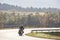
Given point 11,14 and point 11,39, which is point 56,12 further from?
point 11,39

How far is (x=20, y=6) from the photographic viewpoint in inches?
323

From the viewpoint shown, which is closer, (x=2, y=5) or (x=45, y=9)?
(x=2, y=5)

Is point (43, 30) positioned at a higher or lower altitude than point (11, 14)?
lower

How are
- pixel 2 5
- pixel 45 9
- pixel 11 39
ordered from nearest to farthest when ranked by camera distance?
1. pixel 11 39
2. pixel 2 5
3. pixel 45 9

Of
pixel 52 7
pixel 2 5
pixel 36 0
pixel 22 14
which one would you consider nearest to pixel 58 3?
pixel 52 7

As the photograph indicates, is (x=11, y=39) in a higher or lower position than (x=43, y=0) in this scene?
lower

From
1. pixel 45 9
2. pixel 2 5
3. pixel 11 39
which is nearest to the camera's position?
pixel 11 39

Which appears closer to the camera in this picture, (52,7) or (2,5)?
(2,5)

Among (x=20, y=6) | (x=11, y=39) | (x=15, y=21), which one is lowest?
(x=11, y=39)

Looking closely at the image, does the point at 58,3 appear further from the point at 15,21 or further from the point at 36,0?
the point at 15,21

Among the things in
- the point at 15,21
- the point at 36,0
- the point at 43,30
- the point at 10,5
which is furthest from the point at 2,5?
the point at 43,30

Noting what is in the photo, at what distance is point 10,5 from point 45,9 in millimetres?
1499

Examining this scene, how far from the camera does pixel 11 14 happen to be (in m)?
8.26

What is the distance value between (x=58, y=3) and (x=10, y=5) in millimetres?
1978
